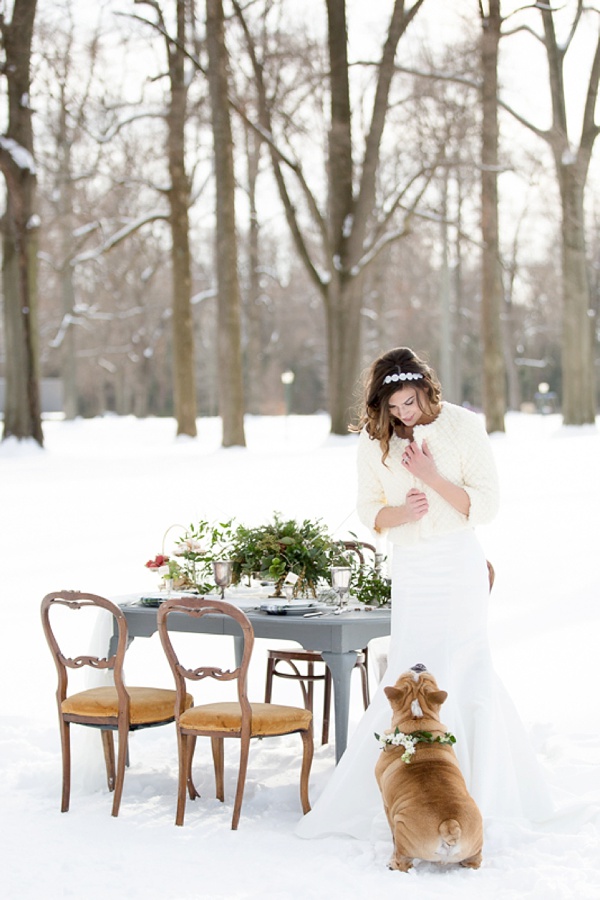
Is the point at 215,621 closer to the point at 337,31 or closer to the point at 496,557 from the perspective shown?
the point at 496,557

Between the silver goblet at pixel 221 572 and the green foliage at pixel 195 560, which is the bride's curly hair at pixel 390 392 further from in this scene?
the green foliage at pixel 195 560

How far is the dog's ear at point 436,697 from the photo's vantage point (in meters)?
5.26

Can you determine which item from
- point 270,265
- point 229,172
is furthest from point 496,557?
point 270,265

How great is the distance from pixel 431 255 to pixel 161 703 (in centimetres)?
4926

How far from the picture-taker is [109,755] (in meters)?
6.52

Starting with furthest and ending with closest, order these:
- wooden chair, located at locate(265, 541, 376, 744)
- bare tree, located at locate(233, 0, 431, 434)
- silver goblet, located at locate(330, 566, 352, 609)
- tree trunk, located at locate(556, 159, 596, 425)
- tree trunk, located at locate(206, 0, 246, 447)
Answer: tree trunk, located at locate(556, 159, 596, 425) < bare tree, located at locate(233, 0, 431, 434) < tree trunk, located at locate(206, 0, 246, 447) < wooden chair, located at locate(265, 541, 376, 744) < silver goblet, located at locate(330, 566, 352, 609)

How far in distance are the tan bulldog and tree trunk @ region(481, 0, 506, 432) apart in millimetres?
20802

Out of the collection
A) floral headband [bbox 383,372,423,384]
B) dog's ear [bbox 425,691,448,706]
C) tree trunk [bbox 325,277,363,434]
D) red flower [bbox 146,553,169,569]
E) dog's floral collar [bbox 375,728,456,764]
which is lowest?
dog's floral collar [bbox 375,728,456,764]

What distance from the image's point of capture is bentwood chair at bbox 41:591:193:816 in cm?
600

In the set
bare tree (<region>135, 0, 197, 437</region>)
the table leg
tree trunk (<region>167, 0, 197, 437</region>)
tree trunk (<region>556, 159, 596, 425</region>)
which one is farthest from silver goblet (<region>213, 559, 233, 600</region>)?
tree trunk (<region>556, 159, 596, 425</region>)

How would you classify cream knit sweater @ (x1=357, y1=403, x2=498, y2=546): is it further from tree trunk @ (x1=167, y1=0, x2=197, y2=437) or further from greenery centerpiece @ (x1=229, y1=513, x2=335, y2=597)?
tree trunk @ (x1=167, y1=0, x2=197, y2=437)

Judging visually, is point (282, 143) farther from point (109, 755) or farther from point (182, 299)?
point (109, 755)

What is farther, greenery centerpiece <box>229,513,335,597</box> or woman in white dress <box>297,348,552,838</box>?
greenery centerpiece <box>229,513,335,597</box>

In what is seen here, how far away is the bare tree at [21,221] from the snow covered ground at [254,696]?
1545 millimetres
